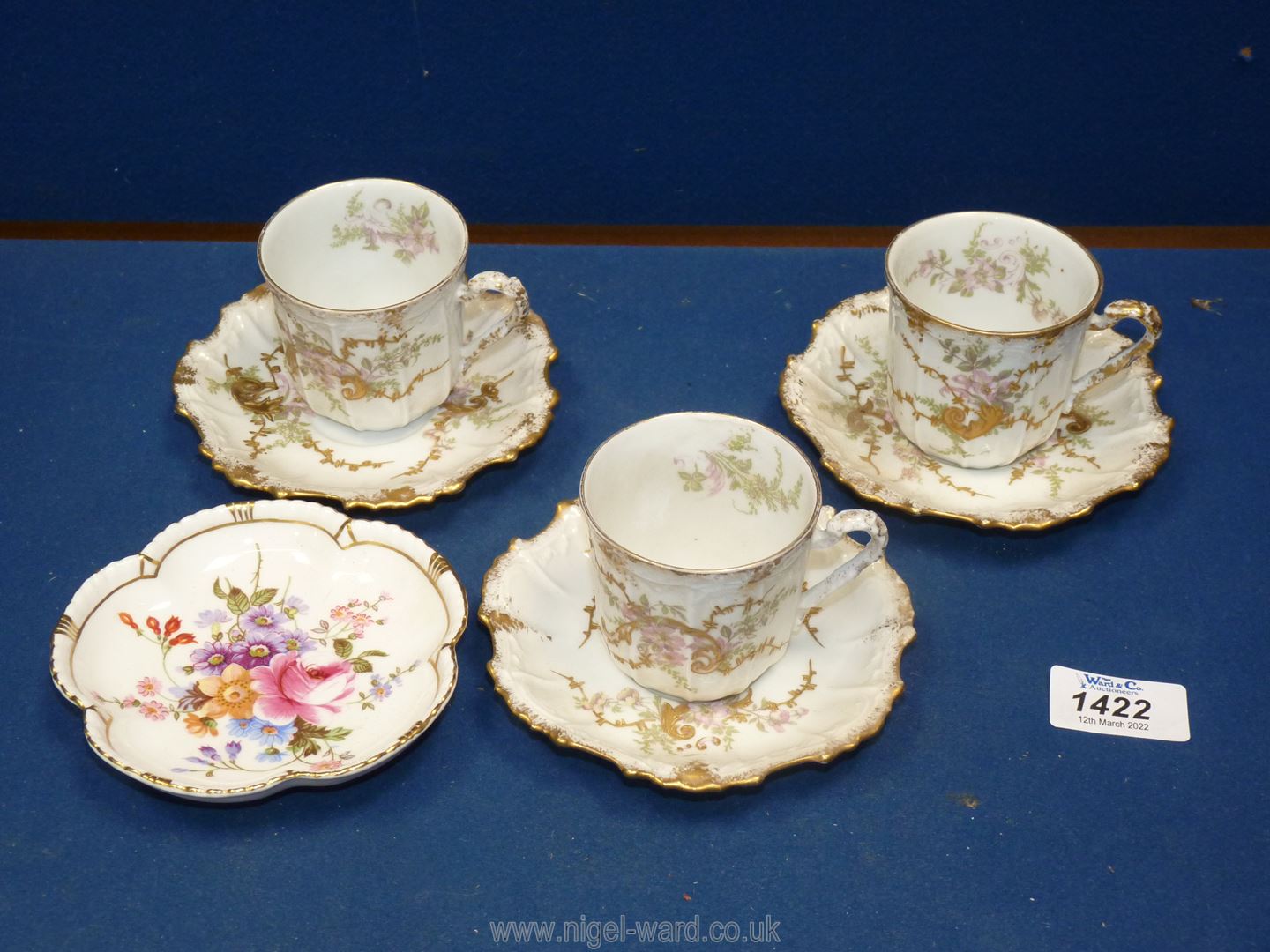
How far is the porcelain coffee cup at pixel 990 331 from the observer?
1.21 metres

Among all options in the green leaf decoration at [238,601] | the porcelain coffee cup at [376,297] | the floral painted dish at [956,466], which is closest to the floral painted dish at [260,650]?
the green leaf decoration at [238,601]

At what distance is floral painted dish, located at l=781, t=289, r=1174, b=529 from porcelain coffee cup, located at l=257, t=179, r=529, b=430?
1.05 feet

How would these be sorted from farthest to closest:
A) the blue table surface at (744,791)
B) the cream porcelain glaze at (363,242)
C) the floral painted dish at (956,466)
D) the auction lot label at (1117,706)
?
the cream porcelain glaze at (363,242)
the floral painted dish at (956,466)
the auction lot label at (1117,706)
the blue table surface at (744,791)

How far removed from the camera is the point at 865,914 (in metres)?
1.00

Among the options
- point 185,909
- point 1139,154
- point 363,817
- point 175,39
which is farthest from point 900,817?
point 175,39

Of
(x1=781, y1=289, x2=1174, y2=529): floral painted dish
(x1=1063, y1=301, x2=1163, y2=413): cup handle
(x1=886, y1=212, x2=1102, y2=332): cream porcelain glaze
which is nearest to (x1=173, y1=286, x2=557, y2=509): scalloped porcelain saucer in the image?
(x1=781, y1=289, x2=1174, y2=529): floral painted dish

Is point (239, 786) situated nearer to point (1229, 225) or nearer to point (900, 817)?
point (900, 817)

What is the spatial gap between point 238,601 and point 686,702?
0.40m

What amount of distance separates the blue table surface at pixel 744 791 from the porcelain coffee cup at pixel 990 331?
10 centimetres

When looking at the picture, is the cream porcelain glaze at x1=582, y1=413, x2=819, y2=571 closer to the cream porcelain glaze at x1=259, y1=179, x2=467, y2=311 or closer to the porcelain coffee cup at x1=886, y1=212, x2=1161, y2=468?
the porcelain coffee cup at x1=886, y1=212, x2=1161, y2=468

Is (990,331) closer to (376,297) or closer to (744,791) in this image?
(744,791)

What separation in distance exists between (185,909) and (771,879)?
434mm

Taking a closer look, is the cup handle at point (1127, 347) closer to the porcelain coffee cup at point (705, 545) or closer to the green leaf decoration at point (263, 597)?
the porcelain coffee cup at point (705, 545)

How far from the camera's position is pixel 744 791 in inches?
42.1
